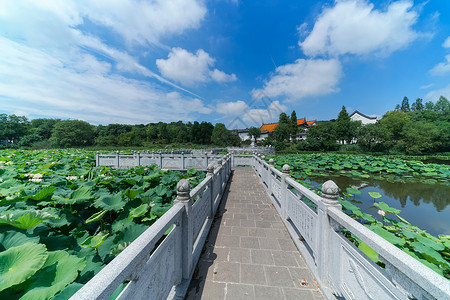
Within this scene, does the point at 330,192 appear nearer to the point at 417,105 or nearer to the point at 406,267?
the point at 406,267

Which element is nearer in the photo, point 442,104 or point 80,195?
point 80,195

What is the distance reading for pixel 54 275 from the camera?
1252 mm

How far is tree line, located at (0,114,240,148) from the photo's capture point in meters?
33.9

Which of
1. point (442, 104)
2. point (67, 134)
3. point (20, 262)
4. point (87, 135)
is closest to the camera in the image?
point (20, 262)

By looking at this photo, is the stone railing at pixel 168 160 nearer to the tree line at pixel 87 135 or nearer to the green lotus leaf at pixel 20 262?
the green lotus leaf at pixel 20 262

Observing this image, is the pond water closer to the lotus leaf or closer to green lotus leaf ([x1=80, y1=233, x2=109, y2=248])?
the lotus leaf

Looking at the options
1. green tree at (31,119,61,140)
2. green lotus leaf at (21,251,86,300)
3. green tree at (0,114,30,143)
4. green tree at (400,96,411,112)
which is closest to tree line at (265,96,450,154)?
green tree at (400,96,411,112)

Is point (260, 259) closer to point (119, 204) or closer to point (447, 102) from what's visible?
point (119, 204)

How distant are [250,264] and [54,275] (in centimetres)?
216

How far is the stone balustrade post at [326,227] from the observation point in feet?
6.45

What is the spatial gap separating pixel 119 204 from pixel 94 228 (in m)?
0.46

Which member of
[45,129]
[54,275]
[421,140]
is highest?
[45,129]

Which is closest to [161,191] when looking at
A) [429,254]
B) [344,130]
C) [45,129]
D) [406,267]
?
[406,267]

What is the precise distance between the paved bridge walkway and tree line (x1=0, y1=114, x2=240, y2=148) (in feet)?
123
